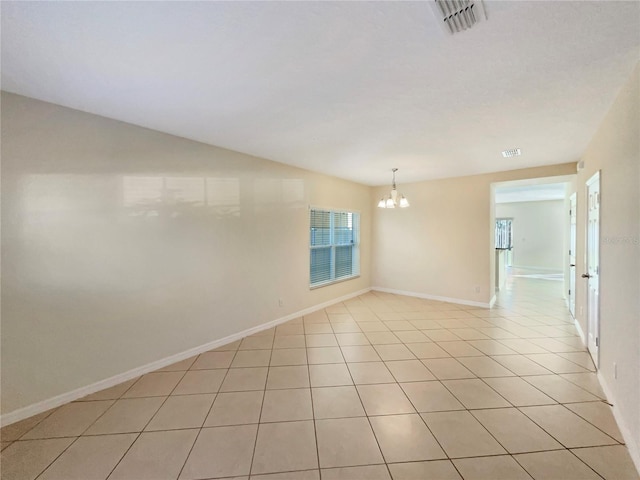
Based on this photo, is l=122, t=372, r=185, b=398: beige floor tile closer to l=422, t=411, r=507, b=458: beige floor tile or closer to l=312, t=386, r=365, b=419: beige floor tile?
l=312, t=386, r=365, b=419: beige floor tile

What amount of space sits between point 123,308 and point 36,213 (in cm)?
105

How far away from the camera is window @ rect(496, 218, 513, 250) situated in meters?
9.85

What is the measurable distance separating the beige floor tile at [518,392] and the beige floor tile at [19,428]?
149 inches

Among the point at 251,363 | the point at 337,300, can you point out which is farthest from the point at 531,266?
the point at 251,363

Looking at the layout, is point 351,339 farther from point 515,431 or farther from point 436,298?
point 436,298

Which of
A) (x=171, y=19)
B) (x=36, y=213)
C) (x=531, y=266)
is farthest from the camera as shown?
(x=531, y=266)

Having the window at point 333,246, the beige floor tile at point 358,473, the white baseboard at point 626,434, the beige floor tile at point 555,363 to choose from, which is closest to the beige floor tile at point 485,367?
the beige floor tile at point 555,363

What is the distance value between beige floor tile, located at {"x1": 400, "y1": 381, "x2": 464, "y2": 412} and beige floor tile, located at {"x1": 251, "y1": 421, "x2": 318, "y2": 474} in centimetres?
93

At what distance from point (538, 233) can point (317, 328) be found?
382 inches

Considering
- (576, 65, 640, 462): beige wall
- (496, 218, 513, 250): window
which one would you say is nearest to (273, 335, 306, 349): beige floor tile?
(576, 65, 640, 462): beige wall

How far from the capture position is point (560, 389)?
2330 millimetres

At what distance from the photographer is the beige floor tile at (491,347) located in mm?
3059

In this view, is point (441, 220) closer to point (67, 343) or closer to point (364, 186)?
point (364, 186)

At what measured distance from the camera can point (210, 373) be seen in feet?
8.73
